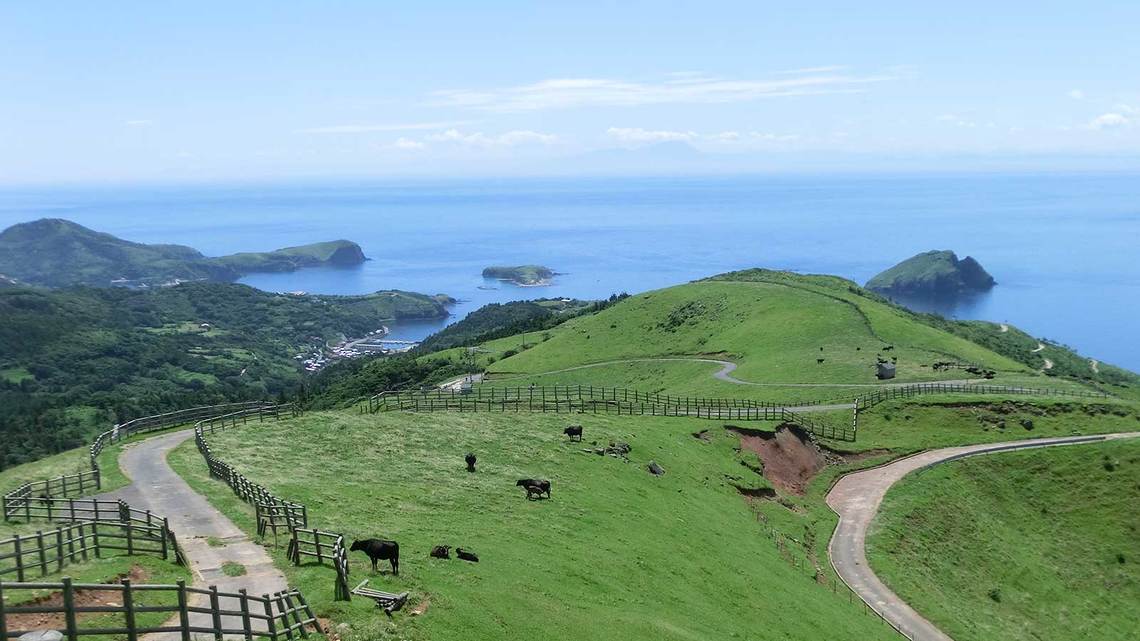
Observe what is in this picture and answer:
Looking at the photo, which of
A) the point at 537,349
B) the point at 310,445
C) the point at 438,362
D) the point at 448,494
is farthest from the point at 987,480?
the point at 438,362

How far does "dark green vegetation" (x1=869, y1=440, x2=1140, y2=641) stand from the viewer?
157 feet

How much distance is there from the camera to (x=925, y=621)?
142 ft

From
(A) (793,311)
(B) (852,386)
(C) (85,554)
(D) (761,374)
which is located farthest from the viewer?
(A) (793,311)

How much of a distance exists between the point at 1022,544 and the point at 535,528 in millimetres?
37011

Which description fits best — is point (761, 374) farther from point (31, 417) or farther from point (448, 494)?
point (31, 417)

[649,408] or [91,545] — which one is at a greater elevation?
[91,545]

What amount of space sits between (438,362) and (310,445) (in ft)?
299

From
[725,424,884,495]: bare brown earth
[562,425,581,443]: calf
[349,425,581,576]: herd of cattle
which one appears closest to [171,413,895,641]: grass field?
[349,425,581,576]: herd of cattle

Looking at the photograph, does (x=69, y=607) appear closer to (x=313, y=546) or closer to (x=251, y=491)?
(x=313, y=546)

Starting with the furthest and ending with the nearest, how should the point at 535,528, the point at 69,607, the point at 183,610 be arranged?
the point at 535,528 < the point at 183,610 < the point at 69,607

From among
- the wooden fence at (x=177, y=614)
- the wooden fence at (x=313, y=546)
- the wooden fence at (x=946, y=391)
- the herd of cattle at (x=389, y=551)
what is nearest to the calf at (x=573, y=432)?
the herd of cattle at (x=389, y=551)

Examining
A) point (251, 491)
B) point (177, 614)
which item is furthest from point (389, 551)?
point (251, 491)

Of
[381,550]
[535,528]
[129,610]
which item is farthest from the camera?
[535,528]

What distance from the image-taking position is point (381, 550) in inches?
1070
